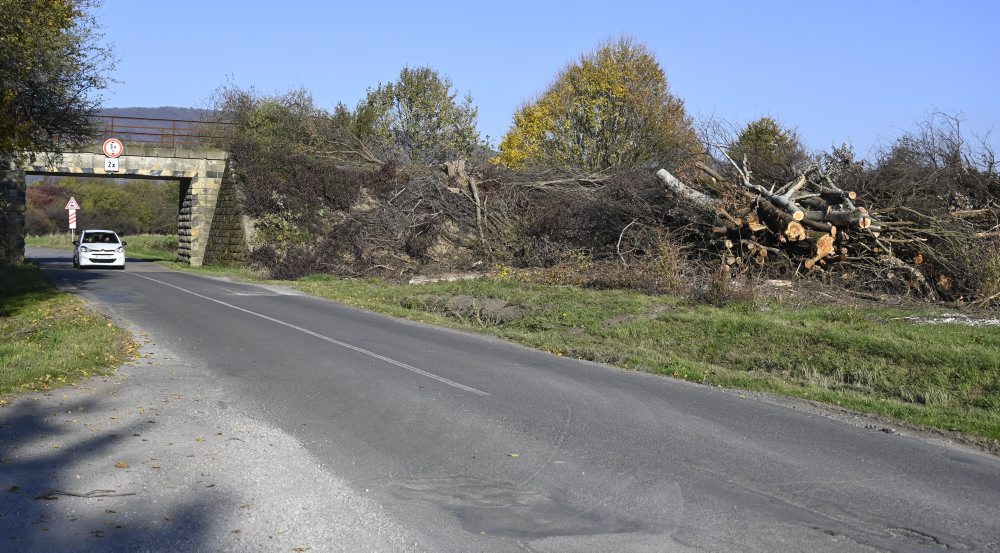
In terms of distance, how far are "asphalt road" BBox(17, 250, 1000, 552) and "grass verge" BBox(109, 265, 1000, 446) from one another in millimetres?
1013

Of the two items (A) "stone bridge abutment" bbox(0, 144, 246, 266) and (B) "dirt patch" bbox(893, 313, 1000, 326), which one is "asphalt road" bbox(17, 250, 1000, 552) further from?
(A) "stone bridge abutment" bbox(0, 144, 246, 266)

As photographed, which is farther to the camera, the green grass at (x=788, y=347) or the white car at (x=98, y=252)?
the white car at (x=98, y=252)

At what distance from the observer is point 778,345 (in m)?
13.4

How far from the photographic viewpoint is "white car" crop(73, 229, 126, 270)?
113 ft

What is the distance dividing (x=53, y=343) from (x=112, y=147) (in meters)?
26.6

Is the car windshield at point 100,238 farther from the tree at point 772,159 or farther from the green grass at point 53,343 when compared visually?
Result: the tree at point 772,159

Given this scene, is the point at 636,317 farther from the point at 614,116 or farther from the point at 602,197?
the point at 614,116

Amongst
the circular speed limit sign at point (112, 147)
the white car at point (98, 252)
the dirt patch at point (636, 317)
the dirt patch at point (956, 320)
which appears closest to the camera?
the dirt patch at point (956, 320)

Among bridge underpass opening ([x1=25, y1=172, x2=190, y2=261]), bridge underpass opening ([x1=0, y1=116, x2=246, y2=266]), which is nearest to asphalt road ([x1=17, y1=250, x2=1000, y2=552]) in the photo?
bridge underpass opening ([x1=0, y1=116, x2=246, y2=266])

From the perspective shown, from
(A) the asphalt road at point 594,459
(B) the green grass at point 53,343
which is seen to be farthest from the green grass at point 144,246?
(A) the asphalt road at point 594,459

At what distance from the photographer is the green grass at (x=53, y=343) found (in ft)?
33.3

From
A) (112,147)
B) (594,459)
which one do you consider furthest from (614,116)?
(594,459)

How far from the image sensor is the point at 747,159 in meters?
21.8

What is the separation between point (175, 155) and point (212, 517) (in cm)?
3604
